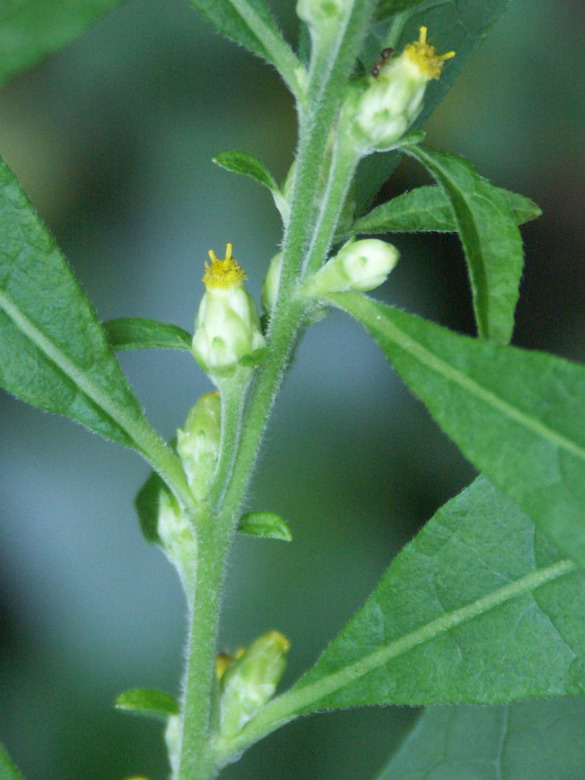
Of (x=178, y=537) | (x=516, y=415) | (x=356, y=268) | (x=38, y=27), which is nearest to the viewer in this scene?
(x=38, y=27)

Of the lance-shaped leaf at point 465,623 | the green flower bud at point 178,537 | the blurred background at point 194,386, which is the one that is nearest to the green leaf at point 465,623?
the lance-shaped leaf at point 465,623

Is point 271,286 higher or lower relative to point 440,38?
lower

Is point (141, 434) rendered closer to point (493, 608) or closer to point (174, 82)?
point (493, 608)

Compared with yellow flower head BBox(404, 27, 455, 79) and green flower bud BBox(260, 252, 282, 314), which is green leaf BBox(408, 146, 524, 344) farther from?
green flower bud BBox(260, 252, 282, 314)

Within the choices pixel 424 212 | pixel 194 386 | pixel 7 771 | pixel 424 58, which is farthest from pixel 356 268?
pixel 194 386

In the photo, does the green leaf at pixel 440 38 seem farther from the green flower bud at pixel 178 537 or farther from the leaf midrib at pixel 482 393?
the green flower bud at pixel 178 537

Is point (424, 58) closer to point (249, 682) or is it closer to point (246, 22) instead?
point (246, 22)

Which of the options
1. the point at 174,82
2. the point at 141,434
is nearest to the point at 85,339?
the point at 141,434
